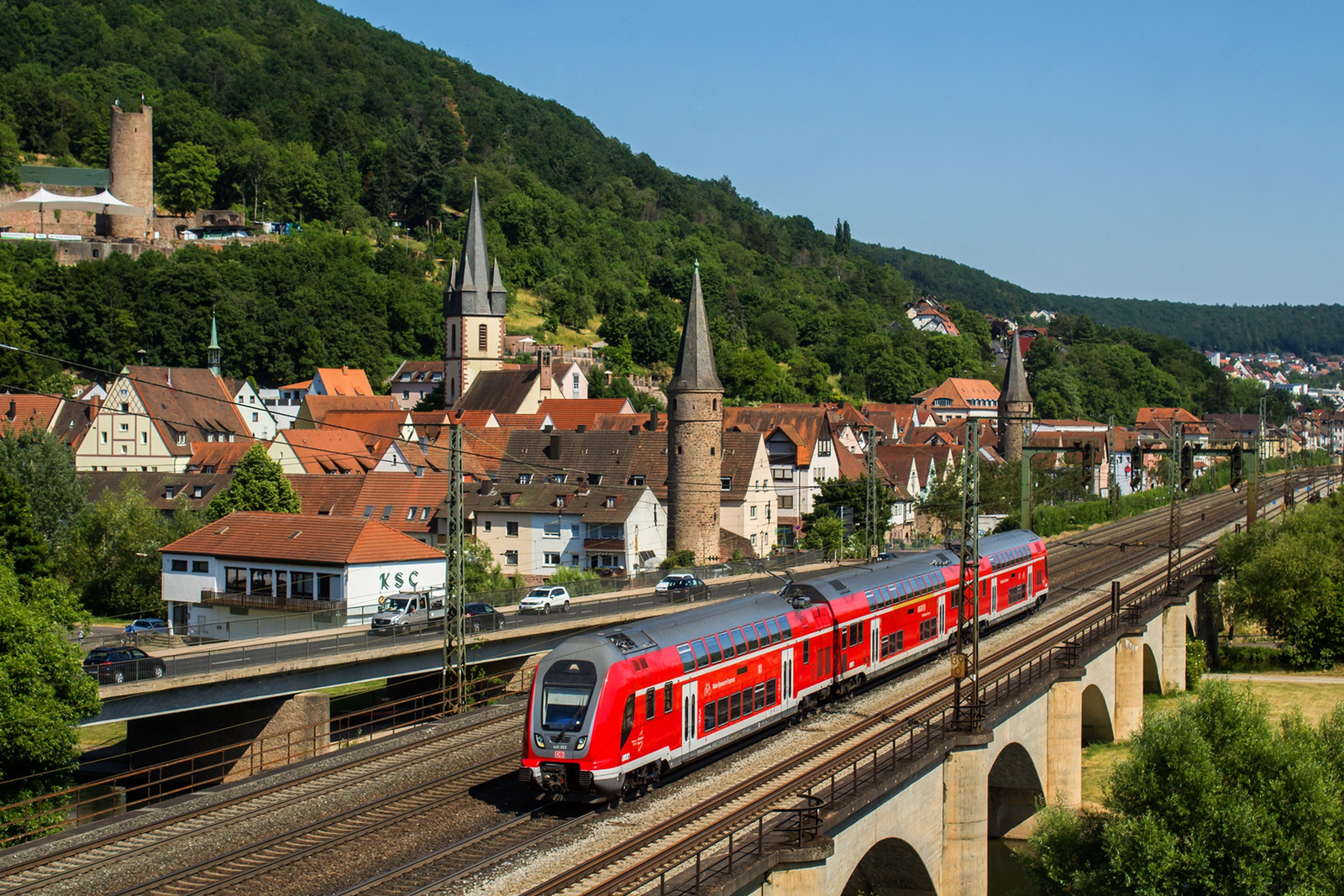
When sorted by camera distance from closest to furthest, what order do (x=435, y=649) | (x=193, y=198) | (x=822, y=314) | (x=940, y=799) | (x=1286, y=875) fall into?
(x=1286, y=875) < (x=940, y=799) < (x=435, y=649) < (x=193, y=198) < (x=822, y=314)

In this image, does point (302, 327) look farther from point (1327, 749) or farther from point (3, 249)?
point (1327, 749)

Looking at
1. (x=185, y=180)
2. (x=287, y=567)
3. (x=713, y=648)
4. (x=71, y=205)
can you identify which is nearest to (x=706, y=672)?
(x=713, y=648)

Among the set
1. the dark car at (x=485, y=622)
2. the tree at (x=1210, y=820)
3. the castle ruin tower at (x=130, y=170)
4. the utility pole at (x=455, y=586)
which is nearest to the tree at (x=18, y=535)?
the dark car at (x=485, y=622)

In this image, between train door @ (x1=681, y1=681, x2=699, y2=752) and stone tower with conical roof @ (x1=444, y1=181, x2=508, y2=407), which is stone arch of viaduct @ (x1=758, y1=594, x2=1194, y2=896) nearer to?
train door @ (x1=681, y1=681, x2=699, y2=752)

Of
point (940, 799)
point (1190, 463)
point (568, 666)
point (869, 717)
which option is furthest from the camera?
point (1190, 463)

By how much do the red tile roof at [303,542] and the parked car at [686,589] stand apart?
953cm

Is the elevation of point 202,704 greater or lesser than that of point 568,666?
lesser

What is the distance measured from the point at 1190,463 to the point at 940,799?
2070 centimetres

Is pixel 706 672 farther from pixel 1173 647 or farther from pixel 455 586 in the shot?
pixel 1173 647

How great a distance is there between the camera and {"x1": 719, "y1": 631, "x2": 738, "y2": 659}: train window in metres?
25.8

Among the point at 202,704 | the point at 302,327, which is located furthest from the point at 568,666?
the point at 302,327

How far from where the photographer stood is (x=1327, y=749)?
92.4ft

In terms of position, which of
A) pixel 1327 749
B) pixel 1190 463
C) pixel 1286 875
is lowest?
pixel 1286 875

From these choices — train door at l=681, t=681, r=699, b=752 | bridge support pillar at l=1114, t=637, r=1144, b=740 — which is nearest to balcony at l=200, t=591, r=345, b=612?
train door at l=681, t=681, r=699, b=752
